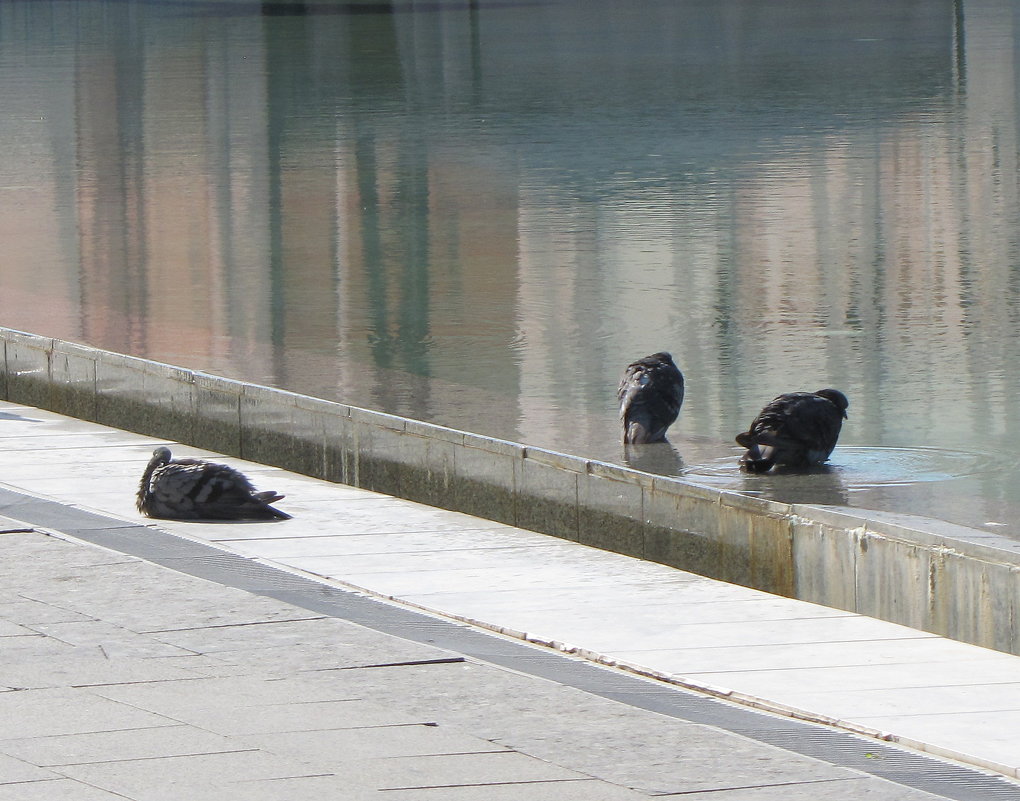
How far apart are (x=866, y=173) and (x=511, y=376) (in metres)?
8.33

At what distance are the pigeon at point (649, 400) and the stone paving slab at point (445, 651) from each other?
2.28ft

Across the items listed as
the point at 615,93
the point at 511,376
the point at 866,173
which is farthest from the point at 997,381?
the point at 615,93

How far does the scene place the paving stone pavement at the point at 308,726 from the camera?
5000 millimetres

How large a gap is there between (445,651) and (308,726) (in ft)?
3.00

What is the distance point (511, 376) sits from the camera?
10.3m

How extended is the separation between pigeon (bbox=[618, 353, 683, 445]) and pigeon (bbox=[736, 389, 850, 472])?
54 cm

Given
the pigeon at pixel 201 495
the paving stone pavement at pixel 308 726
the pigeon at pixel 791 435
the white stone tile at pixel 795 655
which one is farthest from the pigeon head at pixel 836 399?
the paving stone pavement at pixel 308 726

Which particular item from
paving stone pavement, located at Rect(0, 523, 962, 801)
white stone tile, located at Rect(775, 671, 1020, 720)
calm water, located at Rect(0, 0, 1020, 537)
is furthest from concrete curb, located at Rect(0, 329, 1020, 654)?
paving stone pavement, located at Rect(0, 523, 962, 801)

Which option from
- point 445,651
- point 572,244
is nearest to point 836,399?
point 445,651

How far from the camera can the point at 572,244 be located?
14.5m

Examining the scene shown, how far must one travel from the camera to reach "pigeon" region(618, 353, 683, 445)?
335 inches

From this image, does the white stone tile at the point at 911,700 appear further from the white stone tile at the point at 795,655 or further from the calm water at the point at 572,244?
the calm water at the point at 572,244

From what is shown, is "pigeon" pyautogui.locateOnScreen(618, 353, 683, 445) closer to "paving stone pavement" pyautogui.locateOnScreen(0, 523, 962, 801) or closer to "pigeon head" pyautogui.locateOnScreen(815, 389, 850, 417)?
"pigeon head" pyautogui.locateOnScreen(815, 389, 850, 417)

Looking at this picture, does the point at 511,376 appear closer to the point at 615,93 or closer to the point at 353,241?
the point at 353,241
